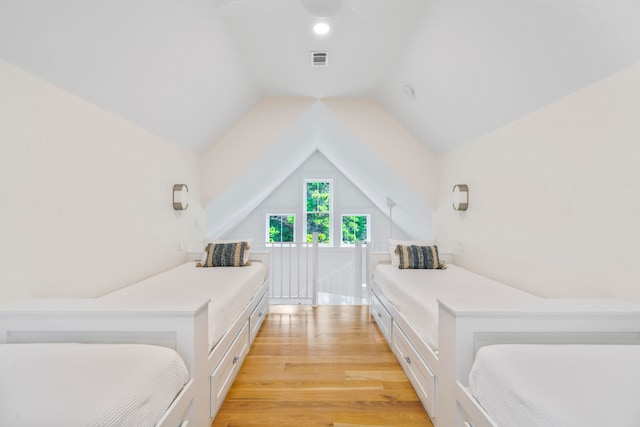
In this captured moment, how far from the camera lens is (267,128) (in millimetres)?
3656

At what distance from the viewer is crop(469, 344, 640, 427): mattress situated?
779mm

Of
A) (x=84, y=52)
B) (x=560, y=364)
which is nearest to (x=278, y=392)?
(x=560, y=364)

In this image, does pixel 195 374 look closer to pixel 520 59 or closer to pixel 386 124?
Result: pixel 520 59

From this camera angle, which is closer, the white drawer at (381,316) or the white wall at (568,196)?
the white wall at (568,196)

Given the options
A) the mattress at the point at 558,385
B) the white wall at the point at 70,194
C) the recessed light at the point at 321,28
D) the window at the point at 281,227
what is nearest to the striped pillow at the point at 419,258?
the mattress at the point at 558,385

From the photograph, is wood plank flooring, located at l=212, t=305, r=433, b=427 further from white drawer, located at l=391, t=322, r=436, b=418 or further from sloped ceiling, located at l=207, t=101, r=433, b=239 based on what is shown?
sloped ceiling, located at l=207, t=101, r=433, b=239

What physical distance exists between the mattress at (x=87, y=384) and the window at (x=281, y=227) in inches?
206

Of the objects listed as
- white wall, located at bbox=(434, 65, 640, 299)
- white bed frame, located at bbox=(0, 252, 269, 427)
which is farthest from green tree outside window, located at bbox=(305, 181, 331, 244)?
white bed frame, located at bbox=(0, 252, 269, 427)

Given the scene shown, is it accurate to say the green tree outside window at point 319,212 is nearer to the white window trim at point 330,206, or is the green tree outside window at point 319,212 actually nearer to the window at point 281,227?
the white window trim at point 330,206

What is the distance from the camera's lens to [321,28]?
7.65 feet

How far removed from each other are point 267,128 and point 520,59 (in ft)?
8.85

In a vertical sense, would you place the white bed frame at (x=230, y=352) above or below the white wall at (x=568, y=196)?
below

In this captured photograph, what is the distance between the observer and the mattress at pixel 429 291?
1.75 meters

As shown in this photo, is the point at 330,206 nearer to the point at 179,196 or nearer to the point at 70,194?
the point at 179,196
